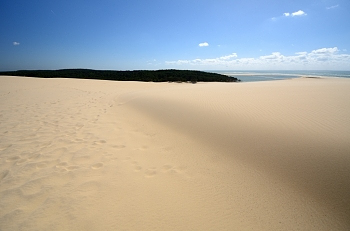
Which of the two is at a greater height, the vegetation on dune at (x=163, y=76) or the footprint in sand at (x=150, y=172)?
the vegetation on dune at (x=163, y=76)

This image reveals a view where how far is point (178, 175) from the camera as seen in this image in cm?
276

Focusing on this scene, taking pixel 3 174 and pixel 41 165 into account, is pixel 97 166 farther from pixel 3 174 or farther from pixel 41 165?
pixel 3 174

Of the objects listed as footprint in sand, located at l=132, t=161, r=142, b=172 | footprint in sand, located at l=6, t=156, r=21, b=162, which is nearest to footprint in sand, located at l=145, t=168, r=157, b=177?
footprint in sand, located at l=132, t=161, r=142, b=172

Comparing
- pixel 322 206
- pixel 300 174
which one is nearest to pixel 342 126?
pixel 300 174

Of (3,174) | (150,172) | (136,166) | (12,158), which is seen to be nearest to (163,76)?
(12,158)

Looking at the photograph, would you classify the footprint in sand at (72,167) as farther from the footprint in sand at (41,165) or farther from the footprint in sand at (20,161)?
the footprint in sand at (20,161)

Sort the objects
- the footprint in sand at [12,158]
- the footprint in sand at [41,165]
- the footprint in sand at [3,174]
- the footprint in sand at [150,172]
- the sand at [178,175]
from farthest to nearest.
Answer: the footprint in sand at [12,158]
the footprint in sand at [41,165]
the footprint in sand at [150,172]
the footprint in sand at [3,174]
the sand at [178,175]

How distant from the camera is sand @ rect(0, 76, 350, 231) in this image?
6.44 feet

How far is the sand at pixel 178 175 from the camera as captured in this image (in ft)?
6.44

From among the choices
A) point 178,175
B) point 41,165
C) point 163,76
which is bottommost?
point 178,175

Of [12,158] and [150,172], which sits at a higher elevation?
[12,158]

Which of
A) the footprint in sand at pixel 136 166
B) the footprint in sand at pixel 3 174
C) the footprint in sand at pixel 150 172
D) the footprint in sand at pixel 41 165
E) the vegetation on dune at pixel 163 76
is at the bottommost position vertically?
the footprint in sand at pixel 150 172

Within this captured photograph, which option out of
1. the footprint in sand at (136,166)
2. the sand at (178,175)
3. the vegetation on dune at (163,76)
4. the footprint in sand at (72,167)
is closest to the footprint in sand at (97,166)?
the sand at (178,175)

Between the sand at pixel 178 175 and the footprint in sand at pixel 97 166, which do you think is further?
the footprint in sand at pixel 97 166
